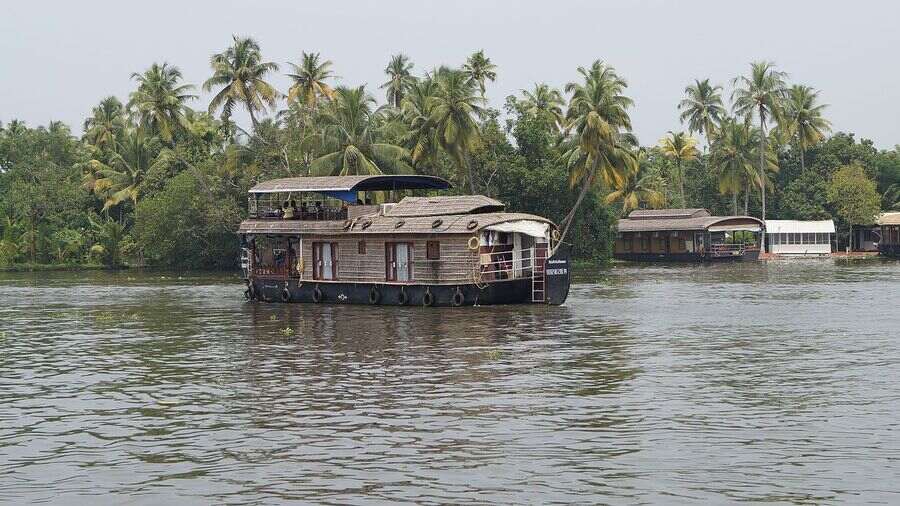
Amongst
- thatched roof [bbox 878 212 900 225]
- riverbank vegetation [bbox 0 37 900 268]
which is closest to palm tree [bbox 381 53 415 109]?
riverbank vegetation [bbox 0 37 900 268]

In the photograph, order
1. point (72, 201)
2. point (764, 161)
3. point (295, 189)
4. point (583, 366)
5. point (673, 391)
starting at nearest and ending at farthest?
1. point (673, 391)
2. point (583, 366)
3. point (295, 189)
4. point (72, 201)
5. point (764, 161)

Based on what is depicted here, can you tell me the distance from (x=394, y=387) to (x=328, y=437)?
4714 mm

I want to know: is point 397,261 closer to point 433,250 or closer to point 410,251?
point 410,251

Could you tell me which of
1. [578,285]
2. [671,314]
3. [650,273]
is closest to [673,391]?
[671,314]

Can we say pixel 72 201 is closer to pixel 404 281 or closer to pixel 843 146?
pixel 404 281

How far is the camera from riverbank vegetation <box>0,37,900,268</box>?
2477 inches

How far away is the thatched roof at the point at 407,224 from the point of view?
36.7 metres

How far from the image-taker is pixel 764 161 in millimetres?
91375

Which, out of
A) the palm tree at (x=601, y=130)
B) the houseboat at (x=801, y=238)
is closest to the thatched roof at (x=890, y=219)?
the houseboat at (x=801, y=238)

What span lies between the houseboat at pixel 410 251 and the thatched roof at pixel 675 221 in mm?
41222

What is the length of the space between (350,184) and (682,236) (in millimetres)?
46620

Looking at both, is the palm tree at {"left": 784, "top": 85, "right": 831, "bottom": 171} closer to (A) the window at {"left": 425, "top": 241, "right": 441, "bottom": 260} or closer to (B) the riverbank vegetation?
(B) the riverbank vegetation

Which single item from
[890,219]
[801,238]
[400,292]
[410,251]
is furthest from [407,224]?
[801,238]

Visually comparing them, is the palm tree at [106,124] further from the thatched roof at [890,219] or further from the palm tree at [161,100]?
the thatched roof at [890,219]
